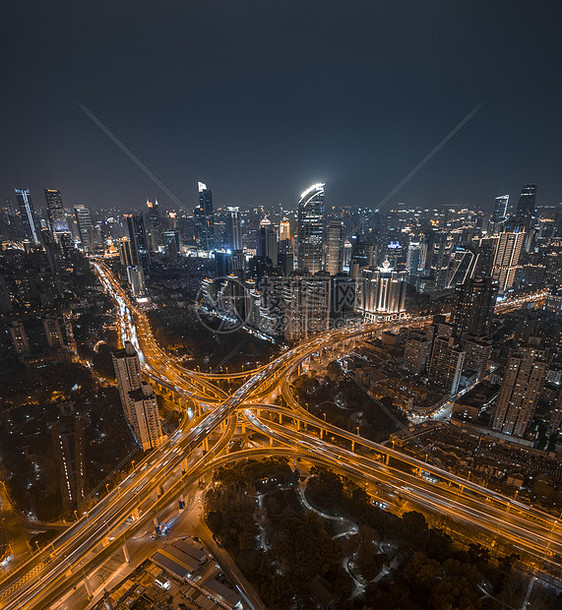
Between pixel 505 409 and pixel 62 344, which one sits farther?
pixel 62 344

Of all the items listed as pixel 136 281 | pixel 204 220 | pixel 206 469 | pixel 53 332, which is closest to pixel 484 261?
pixel 206 469

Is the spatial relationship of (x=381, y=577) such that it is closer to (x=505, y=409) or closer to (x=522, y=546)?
(x=522, y=546)

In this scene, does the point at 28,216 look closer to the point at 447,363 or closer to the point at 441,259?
the point at 447,363

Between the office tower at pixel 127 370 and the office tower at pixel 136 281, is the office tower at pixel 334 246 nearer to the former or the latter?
the office tower at pixel 136 281

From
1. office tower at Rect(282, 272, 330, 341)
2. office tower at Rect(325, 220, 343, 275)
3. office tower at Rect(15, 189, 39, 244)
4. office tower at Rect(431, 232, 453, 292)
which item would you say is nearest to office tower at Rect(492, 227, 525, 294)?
office tower at Rect(431, 232, 453, 292)

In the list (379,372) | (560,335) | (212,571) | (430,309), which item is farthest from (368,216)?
(212,571)

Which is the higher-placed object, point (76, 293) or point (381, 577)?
point (76, 293)

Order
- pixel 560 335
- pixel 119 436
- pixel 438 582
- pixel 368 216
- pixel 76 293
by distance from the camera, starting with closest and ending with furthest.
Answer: pixel 438 582
pixel 119 436
pixel 560 335
pixel 76 293
pixel 368 216
